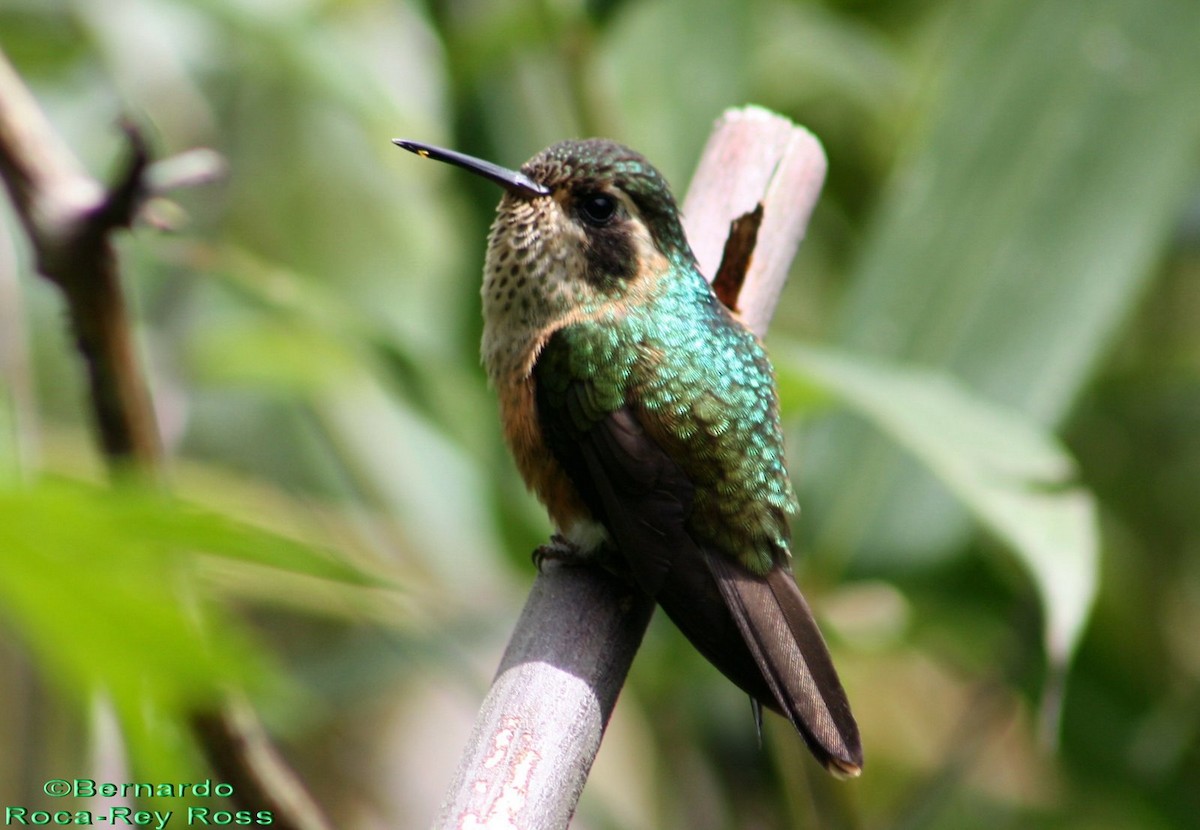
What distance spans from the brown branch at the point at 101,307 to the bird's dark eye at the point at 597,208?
0.75m

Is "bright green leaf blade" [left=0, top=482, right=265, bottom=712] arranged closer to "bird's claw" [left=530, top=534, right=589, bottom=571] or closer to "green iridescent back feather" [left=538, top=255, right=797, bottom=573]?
"bird's claw" [left=530, top=534, right=589, bottom=571]

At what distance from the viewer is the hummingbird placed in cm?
187

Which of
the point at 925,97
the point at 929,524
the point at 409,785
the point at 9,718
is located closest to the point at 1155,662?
the point at 929,524

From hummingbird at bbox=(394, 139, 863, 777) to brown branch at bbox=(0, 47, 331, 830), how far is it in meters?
0.51

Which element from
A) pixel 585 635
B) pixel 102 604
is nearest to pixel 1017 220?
pixel 585 635

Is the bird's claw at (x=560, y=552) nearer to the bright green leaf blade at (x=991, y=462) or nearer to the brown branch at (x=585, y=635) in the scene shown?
the brown branch at (x=585, y=635)

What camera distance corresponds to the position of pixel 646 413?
207 cm

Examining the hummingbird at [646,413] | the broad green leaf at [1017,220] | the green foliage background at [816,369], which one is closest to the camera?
the hummingbird at [646,413]

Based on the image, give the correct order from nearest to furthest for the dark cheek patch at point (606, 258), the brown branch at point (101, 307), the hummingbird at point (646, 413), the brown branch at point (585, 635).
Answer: the brown branch at point (585, 635), the brown branch at point (101, 307), the hummingbird at point (646, 413), the dark cheek patch at point (606, 258)

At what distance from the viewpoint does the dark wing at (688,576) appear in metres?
1.76

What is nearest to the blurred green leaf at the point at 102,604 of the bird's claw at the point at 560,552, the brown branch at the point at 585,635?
the brown branch at the point at 585,635

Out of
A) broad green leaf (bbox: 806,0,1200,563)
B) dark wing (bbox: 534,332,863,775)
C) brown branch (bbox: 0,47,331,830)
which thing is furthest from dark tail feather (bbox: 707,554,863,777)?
broad green leaf (bbox: 806,0,1200,563)

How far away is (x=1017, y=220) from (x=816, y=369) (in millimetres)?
1267

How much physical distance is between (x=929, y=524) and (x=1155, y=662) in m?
1.11
